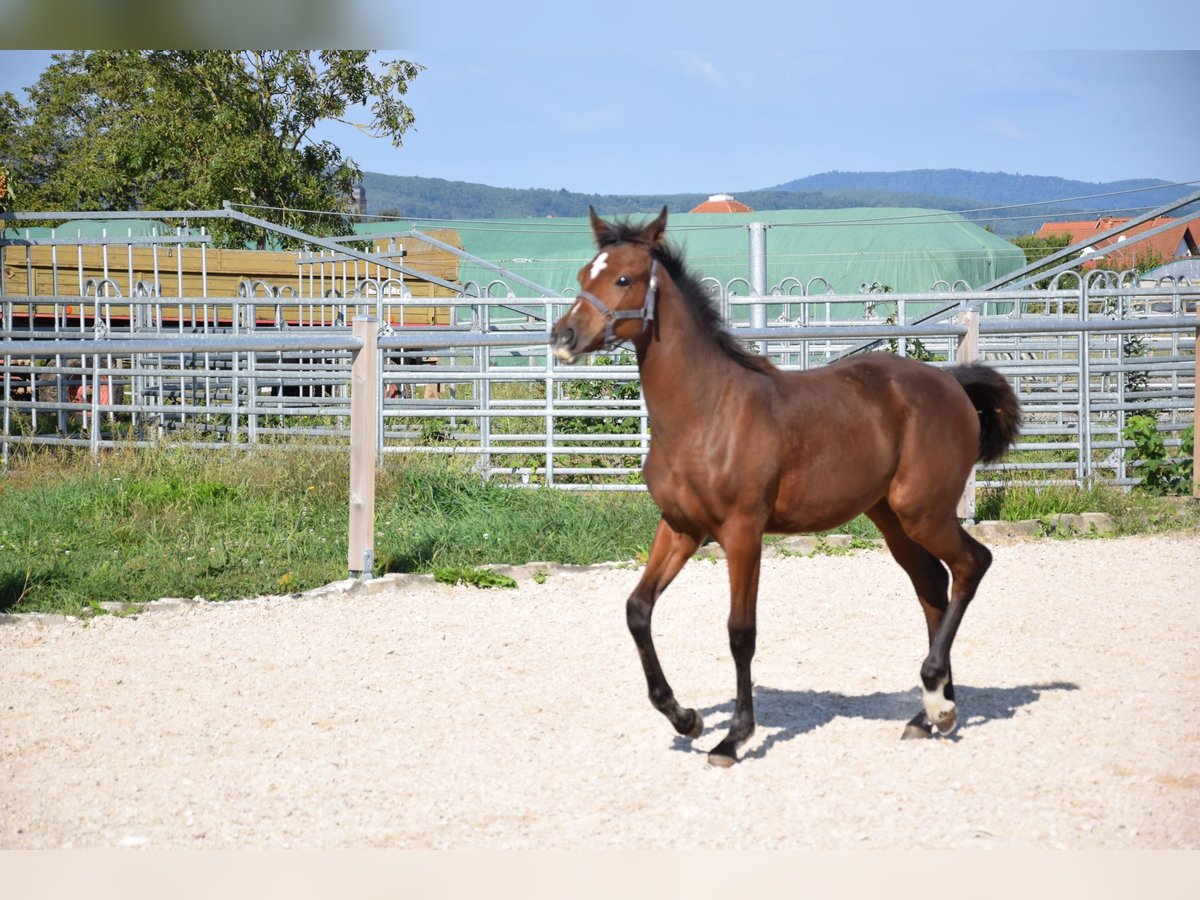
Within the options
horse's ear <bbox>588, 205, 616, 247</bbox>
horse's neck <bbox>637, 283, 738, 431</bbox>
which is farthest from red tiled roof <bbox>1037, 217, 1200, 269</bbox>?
horse's ear <bbox>588, 205, 616, 247</bbox>

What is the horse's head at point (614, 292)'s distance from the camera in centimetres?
439

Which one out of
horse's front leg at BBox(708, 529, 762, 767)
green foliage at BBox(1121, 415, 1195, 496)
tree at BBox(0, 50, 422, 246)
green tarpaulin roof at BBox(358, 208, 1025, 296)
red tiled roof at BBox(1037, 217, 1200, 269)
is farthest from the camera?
red tiled roof at BBox(1037, 217, 1200, 269)

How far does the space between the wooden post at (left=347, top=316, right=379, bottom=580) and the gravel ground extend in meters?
0.30

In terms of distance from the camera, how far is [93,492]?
9.79 metres

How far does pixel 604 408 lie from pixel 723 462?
323 inches

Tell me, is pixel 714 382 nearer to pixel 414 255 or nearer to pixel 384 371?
pixel 384 371

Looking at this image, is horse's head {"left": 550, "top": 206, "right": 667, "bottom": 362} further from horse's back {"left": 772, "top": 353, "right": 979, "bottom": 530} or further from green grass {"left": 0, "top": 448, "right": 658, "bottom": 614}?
green grass {"left": 0, "top": 448, "right": 658, "bottom": 614}

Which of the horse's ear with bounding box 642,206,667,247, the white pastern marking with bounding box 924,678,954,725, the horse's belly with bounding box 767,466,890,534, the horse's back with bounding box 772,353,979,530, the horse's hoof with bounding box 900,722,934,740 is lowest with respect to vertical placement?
the horse's hoof with bounding box 900,722,934,740

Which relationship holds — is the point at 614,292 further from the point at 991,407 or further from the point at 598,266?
the point at 991,407

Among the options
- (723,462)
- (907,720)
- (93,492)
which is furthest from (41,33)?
(93,492)

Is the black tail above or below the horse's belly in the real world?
above

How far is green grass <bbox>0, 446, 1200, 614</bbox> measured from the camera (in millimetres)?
7925

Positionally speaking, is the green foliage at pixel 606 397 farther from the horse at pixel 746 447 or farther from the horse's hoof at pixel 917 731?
the horse's hoof at pixel 917 731

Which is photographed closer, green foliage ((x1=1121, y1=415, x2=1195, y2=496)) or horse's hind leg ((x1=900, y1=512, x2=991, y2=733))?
horse's hind leg ((x1=900, y1=512, x2=991, y2=733))
